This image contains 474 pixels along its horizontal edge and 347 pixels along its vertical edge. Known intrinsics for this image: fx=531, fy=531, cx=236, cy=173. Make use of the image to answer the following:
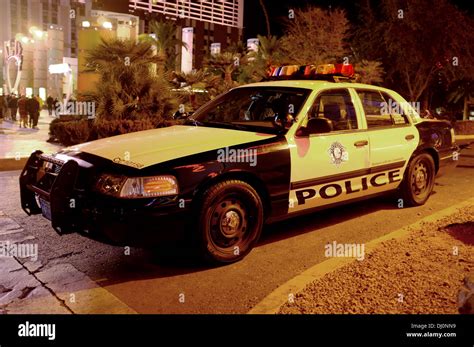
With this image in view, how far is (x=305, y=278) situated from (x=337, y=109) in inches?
93.7

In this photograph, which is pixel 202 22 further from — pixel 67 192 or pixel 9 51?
pixel 67 192

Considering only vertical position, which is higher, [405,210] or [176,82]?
[176,82]

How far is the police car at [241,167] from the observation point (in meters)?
4.24

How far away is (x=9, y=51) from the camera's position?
140ft

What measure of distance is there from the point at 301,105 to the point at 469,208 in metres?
2.77

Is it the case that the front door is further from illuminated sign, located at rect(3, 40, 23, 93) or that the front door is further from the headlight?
illuminated sign, located at rect(3, 40, 23, 93)

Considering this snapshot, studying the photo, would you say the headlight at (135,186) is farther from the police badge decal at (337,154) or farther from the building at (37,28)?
the building at (37,28)

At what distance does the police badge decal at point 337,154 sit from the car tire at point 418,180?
142 centimetres

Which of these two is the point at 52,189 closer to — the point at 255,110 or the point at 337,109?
the point at 255,110

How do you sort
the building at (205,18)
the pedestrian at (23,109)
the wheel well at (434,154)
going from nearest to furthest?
the wheel well at (434,154) → the pedestrian at (23,109) → the building at (205,18)

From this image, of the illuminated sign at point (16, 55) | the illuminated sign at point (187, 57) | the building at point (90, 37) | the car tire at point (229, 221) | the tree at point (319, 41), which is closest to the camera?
the car tire at point (229, 221)

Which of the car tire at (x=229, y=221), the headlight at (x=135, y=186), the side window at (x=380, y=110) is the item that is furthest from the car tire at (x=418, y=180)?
the headlight at (x=135, y=186)

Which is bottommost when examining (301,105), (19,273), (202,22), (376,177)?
(19,273)
